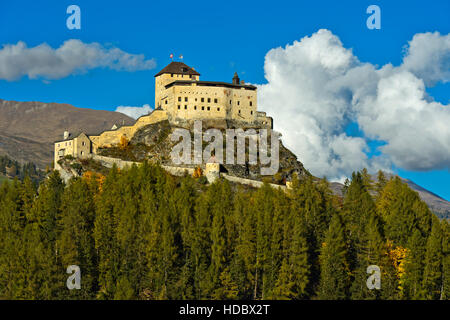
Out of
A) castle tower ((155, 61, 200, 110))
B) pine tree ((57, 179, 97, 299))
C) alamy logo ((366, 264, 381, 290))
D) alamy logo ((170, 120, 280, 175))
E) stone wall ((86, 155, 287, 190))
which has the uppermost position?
castle tower ((155, 61, 200, 110))

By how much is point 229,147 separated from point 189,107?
13.1 m

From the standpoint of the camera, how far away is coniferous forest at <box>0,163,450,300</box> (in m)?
81.9

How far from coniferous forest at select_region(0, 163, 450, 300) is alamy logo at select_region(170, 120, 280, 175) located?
34.1m

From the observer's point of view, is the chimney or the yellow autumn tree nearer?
the yellow autumn tree

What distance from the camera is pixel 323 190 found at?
9900 cm

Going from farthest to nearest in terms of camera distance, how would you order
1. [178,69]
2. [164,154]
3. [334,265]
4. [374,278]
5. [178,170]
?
1. [178,69]
2. [164,154]
3. [178,170]
4. [374,278]
5. [334,265]


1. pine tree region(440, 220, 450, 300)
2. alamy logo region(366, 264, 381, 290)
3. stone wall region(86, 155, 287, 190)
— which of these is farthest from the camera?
stone wall region(86, 155, 287, 190)

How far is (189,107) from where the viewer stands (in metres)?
140

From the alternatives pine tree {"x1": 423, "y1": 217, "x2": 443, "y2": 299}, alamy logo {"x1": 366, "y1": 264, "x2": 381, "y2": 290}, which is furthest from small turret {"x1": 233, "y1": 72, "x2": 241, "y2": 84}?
alamy logo {"x1": 366, "y1": 264, "x2": 381, "y2": 290}

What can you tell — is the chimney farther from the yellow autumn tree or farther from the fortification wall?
Answer: the yellow autumn tree

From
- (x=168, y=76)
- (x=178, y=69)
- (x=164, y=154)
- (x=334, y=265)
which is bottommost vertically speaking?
(x=334, y=265)

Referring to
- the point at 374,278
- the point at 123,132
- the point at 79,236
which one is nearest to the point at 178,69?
the point at 123,132

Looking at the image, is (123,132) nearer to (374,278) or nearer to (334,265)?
(334,265)
